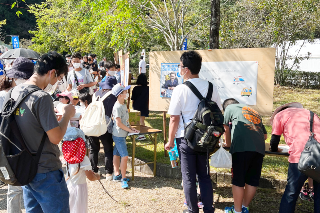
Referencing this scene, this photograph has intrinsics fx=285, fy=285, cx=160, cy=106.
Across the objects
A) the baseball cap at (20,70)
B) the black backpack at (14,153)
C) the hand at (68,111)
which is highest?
the baseball cap at (20,70)

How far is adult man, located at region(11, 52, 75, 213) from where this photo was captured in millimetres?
2033

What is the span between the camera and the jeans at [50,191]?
6.93 ft

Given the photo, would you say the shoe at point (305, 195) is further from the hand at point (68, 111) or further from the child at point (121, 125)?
the hand at point (68, 111)

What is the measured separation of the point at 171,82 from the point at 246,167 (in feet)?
7.30

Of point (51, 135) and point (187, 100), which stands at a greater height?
point (187, 100)

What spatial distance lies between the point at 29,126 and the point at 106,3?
6172mm

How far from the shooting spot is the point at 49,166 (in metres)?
2.13

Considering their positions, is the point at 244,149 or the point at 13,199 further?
the point at 244,149

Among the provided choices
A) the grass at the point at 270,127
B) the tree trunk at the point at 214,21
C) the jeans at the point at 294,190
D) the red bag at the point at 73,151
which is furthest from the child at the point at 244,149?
the tree trunk at the point at 214,21

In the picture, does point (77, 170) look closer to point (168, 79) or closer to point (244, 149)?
point (244, 149)

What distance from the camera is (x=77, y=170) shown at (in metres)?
2.90

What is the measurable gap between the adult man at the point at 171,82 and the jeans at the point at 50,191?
3242 millimetres

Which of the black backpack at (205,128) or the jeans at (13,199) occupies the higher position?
the black backpack at (205,128)

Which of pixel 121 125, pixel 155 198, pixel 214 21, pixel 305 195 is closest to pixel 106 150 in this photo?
pixel 121 125
